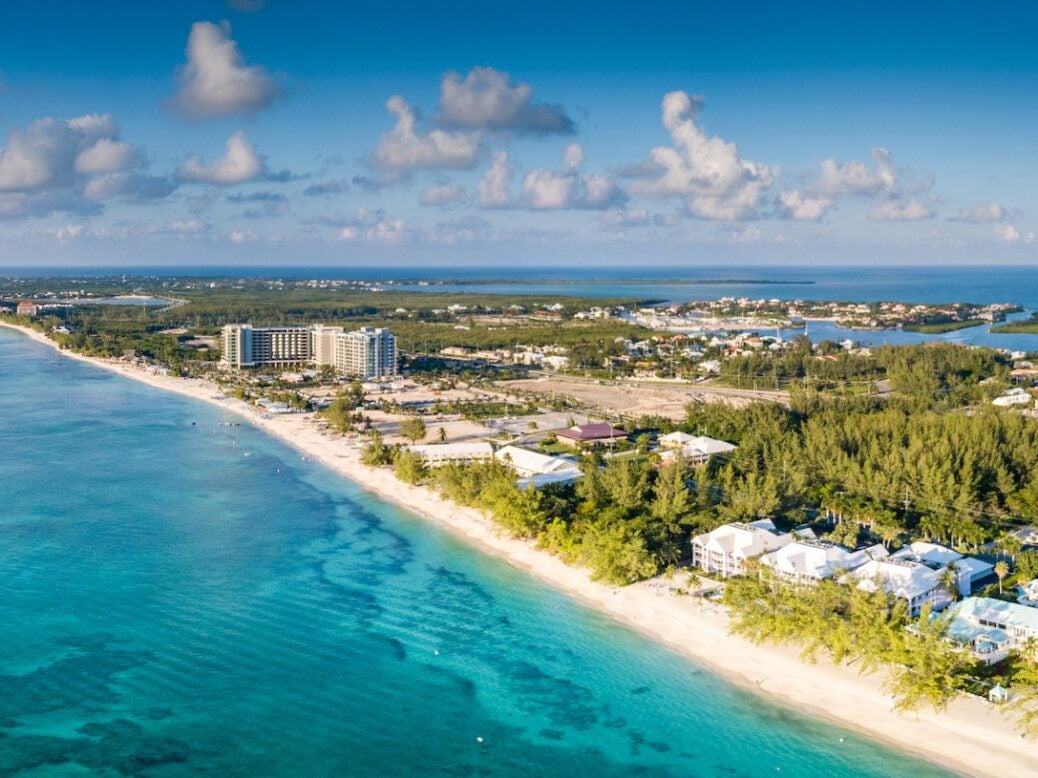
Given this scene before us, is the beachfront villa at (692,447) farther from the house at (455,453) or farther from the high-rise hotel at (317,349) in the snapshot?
the high-rise hotel at (317,349)

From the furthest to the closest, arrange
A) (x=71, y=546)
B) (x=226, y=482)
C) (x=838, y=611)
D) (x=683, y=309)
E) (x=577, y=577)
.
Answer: (x=683, y=309)
(x=226, y=482)
(x=71, y=546)
(x=577, y=577)
(x=838, y=611)

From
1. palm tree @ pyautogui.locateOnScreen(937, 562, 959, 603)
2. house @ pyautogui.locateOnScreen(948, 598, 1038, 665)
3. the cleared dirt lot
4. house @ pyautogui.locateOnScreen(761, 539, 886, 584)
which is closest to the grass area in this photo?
the cleared dirt lot

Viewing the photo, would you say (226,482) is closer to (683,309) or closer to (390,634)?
(390,634)

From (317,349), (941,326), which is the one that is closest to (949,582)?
(317,349)

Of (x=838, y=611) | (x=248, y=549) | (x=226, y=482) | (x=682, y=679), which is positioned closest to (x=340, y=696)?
(x=682, y=679)

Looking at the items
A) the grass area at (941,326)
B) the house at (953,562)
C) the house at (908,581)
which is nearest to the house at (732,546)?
the house at (908,581)

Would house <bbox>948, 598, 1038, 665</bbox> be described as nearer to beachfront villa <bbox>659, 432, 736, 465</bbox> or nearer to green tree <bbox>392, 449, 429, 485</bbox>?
beachfront villa <bbox>659, 432, 736, 465</bbox>
